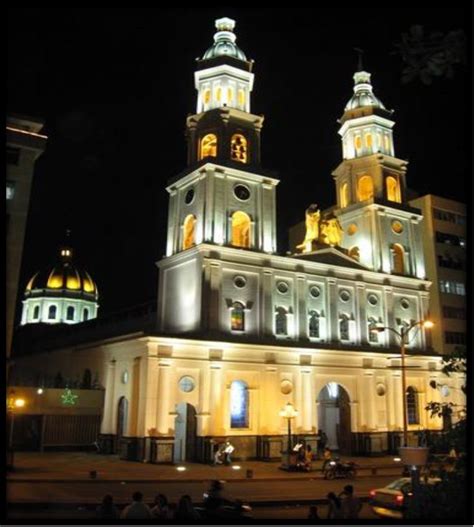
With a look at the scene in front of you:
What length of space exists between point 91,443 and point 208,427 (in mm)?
10319

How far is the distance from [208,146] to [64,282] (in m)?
49.0

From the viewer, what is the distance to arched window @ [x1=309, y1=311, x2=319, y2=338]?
141 ft

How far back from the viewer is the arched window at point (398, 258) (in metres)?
49.5

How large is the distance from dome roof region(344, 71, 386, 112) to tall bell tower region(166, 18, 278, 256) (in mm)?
12579

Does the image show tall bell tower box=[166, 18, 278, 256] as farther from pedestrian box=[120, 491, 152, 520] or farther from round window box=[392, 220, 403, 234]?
pedestrian box=[120, 491, 152, 520]

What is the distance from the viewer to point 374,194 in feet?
165

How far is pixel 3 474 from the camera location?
7363 millimetres

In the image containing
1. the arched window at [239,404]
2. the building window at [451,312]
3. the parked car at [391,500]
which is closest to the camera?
the parked car at [391,500]

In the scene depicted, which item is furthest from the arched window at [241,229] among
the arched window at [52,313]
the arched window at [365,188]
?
the arched window at [52,313]

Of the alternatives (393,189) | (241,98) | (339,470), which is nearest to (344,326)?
(393,189)

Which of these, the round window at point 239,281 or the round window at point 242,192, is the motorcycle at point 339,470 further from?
the round window at point 242,192

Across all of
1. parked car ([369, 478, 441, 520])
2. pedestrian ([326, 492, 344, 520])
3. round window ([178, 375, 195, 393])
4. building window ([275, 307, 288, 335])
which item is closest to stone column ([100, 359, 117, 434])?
round window ([178, 375, 195, 393])

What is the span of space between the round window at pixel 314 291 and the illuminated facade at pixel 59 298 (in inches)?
1915

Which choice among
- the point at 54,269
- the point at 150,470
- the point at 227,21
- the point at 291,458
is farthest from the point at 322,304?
the point at 54,269
